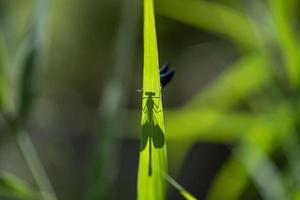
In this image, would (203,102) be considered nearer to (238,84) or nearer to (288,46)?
(238,84)

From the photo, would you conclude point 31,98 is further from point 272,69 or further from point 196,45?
point 196,45

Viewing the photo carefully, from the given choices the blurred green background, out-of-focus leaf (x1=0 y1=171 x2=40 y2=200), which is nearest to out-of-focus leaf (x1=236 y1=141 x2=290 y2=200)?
the blurred green background

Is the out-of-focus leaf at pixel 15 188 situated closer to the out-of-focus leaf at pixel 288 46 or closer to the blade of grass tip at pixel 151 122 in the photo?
the blade of grass tip at pixel 151 122

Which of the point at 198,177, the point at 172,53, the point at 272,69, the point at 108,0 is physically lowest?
the point at 198,177

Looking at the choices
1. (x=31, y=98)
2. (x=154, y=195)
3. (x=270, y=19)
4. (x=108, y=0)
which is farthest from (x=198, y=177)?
(x=154, y=195)

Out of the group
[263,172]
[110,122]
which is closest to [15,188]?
[110,122]

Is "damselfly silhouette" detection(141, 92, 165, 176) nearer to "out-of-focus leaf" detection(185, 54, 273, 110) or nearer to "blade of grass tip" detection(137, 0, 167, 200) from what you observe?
"blade of grass tip" detection(137, 0, 167, 200)
